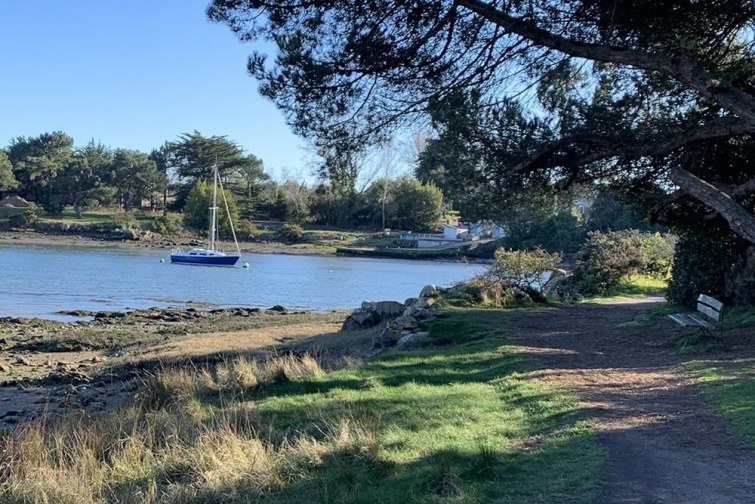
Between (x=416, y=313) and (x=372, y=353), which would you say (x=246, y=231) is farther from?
(x=372, y=353)

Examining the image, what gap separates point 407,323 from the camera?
1491 centimetres

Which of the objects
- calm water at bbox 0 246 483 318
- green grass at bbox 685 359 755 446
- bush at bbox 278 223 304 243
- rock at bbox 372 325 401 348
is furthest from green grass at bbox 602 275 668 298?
bush at bbox 278 223 304 243

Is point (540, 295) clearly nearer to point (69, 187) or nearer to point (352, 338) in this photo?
point (352, 338)

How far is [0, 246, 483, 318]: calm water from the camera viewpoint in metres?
34.3

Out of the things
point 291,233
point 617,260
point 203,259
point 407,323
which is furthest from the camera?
point 291,233

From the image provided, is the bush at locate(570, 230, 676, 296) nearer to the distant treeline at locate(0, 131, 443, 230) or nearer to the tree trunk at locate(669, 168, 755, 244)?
the tree trunk at locate(669, 168, 755, 244)

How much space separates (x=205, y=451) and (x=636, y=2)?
8664 mm

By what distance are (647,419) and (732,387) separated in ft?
5.73

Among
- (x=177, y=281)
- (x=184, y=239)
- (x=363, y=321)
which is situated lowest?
(x=177, y=281)

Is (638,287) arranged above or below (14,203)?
below

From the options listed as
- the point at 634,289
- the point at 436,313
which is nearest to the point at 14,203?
the point at 634,289

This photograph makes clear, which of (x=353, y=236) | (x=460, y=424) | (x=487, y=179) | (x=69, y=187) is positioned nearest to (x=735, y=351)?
(x=487, y=179)

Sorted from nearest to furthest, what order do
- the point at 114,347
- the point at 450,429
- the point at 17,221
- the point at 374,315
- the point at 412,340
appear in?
1. the point at 450,429
2. the point at 412,340
3. the point at 374,315
4. the point at 114,347
5. the point at 17,221

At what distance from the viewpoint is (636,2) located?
10320mm
